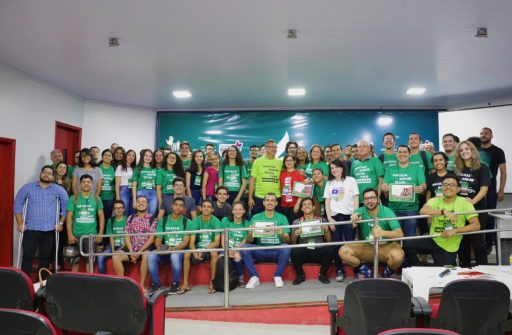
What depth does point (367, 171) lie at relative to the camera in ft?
16.9

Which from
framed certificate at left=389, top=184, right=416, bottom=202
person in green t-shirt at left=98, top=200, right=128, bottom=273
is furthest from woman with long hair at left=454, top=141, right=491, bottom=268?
person in green t-shirt at left=98, top=200, right=128, bottom=273

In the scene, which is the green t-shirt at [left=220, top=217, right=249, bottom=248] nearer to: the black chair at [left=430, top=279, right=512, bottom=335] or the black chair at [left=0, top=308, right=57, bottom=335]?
the black chair at [left=430, top=279, right=512, bottom=335]

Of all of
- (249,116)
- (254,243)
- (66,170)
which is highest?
(249,116)

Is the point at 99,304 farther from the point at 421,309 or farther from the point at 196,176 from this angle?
the point at 196,176

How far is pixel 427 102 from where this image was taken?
28.8 feet

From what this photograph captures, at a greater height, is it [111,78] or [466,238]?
[111,78]

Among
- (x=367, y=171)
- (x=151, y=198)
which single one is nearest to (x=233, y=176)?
(x=151, y=198)

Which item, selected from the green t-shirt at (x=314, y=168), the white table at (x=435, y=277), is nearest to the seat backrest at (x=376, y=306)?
the white table at (x=435, y=277)

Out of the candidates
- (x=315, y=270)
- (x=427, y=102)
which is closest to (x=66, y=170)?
(x=315, y=270)

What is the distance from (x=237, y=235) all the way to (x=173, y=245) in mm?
809

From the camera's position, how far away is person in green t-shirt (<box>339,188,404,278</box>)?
4.47 metres

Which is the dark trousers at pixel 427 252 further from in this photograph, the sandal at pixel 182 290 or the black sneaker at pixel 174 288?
the black sneaker at pixel 174 288

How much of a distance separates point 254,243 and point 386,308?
2.81 meters

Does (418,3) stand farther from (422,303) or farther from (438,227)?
(422,303)
